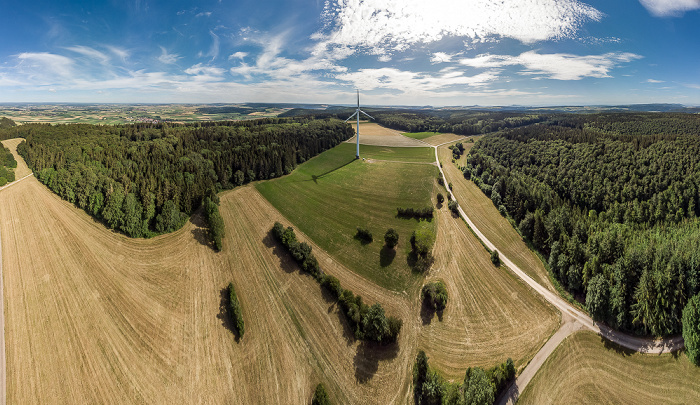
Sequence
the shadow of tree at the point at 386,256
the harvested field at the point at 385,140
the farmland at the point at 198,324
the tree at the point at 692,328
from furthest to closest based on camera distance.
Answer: the harvested field at the point at 385,140, the shadow of tree at the point at 386,256, the farmland at the point at 198,324, the tree at the point at 692,328

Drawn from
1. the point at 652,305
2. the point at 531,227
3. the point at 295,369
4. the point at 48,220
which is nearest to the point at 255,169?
the point at 48,220

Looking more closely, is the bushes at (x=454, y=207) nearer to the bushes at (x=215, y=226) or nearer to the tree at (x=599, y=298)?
the tree at (x=599, y=298)

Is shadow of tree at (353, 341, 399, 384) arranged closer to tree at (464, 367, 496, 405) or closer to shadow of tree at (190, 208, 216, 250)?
tree at (464, 367, 496, 405)

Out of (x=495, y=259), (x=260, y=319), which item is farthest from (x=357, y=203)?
(x=260, y=319)

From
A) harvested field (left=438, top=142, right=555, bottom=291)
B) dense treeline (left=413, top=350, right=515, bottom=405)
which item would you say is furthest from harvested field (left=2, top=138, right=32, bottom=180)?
harvested field (left=438, top=142, right=555, bottom=291)

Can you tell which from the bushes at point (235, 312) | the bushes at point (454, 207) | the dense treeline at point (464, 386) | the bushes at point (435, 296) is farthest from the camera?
the bushes at point (454, 207)

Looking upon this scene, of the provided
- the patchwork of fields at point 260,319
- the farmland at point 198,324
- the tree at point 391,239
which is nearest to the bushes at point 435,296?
the patchwork of fields at point 260,319

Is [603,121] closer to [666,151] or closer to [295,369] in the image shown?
[666,151]

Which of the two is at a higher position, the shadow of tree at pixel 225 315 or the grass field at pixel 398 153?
the grass field at pixel 398 153

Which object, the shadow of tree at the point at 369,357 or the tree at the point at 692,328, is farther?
the shadow of tree at the point at 369,357
